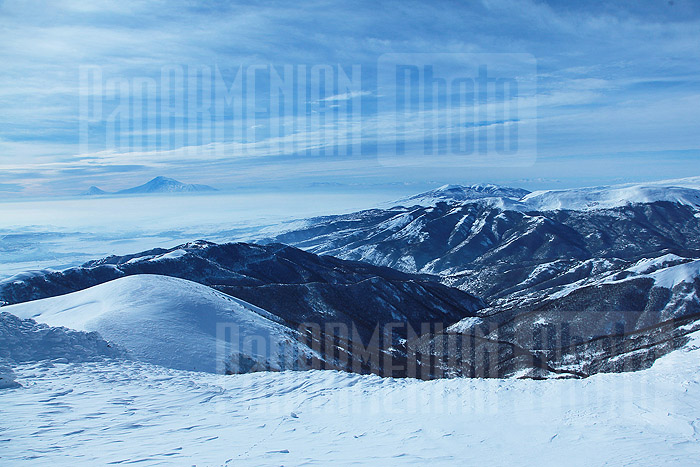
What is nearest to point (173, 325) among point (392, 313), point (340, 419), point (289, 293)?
point (340, 419)

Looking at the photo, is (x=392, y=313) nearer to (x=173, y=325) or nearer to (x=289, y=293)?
(x=289, y=293)

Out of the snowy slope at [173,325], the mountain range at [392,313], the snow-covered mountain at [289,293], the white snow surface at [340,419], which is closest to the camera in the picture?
the white snow surface at [340,419]

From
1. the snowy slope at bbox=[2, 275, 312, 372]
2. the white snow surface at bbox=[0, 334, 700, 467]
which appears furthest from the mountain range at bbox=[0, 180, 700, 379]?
the white snow surface at bbox=[0, 334, 700, 467]

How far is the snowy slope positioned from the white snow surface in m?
5.70

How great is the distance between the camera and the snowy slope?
2656 cm

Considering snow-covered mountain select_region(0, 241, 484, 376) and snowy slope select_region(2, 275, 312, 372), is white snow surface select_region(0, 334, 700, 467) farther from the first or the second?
snow-covered mountain select_region(0, 241, 484, 376)

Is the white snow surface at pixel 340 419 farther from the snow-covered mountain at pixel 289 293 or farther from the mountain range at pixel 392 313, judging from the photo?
the snow-covered mountain at pixel 289 293

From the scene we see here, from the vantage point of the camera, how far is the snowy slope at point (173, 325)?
2656 cm

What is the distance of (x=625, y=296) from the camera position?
293 ft

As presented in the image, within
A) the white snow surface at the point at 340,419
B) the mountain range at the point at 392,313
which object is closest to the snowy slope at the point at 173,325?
the mountain range at the point at 392,313

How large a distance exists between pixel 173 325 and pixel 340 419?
21.3m

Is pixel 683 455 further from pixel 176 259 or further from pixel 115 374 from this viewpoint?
pixel 176 259

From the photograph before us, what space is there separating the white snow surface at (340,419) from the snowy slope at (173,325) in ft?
18.7

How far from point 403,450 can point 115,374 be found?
591 inches
